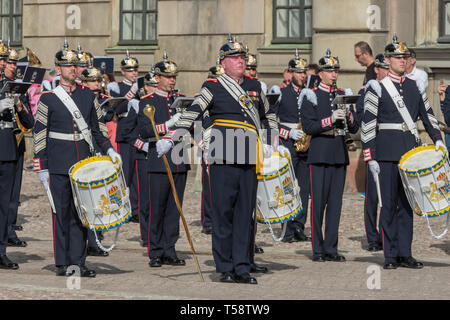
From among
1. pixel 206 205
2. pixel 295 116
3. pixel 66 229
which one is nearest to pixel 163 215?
pixel 66 229

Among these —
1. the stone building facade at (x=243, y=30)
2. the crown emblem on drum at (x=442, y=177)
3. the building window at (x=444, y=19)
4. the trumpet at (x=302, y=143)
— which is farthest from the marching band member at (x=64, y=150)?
the building window at (x=444, y=19)

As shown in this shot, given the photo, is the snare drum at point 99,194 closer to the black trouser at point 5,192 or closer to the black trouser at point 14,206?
the black trouser at point 5,192

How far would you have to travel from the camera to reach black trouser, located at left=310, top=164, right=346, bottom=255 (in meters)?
11.6

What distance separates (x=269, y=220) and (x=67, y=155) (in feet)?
6.33

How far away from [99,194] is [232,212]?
1.17 metres

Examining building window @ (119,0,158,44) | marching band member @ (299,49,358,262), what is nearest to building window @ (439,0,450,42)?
building window @ (119,0,158,44)

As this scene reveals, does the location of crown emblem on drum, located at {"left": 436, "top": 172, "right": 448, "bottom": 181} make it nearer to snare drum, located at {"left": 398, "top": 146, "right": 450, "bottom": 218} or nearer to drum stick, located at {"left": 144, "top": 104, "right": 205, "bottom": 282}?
snare drum, located at {"left": 398, "top": 146, "right": 450, "bottom": 218}

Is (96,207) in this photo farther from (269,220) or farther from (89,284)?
(269,220)

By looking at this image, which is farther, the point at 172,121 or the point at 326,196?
the point at 326,196

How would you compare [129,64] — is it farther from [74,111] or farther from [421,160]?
[421,160]

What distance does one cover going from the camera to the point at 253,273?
1056 cm

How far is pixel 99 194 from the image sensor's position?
9938 mm

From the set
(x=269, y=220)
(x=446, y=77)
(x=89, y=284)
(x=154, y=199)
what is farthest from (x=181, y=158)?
(x=446, y=77)
